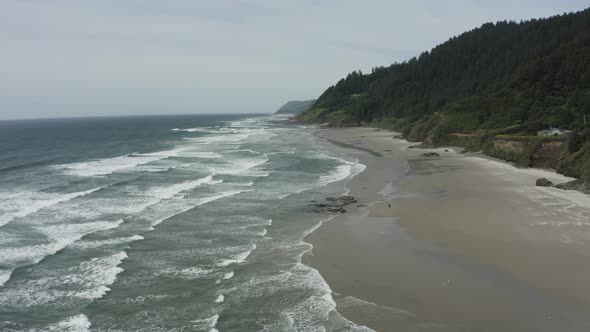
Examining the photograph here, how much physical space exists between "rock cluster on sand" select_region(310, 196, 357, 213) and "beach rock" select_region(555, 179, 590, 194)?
14.4m

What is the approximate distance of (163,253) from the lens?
21891 millimetres

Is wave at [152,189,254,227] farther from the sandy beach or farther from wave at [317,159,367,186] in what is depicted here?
the sandy beach

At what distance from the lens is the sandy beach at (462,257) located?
14688mm

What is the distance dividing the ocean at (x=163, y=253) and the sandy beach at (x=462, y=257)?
1.61m

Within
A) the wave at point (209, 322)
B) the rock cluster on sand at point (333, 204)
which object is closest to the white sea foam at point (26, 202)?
the rock cluster on sand at point (333, 204)

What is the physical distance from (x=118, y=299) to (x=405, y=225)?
15500 mm

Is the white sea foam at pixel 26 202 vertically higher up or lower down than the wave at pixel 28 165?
higher up

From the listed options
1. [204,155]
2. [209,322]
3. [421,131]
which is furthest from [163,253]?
[421,131]

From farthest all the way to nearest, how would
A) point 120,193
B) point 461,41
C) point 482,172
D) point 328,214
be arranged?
point 461,41 < point 482,172 < point 120,193 < point 328,214

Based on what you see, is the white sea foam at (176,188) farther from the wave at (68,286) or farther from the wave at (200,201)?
the wave at (68,286)

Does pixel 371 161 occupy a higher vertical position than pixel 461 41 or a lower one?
lower

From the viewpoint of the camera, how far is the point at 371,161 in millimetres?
55500

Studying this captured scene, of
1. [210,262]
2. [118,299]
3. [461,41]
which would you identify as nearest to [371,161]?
[210,262]

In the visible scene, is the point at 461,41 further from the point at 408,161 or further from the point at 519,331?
the point at 519,331
